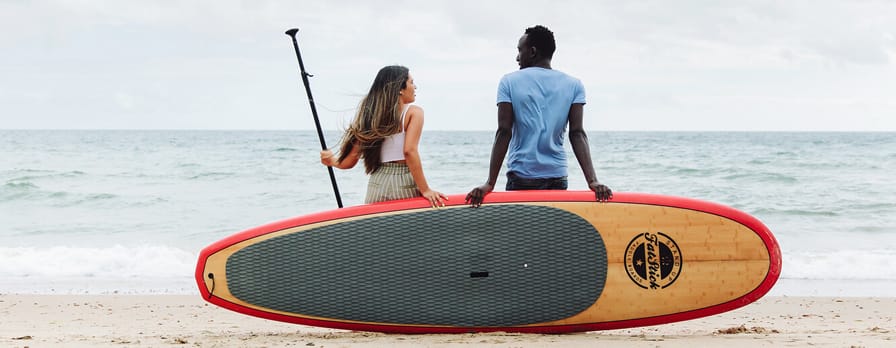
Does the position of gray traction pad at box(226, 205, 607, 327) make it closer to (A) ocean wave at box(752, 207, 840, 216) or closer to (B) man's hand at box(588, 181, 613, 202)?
(B) man's hand at box(588, 181, 613, 202)

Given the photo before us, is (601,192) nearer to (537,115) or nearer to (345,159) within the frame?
(537,115)

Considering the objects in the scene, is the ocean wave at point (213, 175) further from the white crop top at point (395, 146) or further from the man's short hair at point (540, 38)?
the man's short hair at point (540, 38)

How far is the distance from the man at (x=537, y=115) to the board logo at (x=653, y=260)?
48 centimetres

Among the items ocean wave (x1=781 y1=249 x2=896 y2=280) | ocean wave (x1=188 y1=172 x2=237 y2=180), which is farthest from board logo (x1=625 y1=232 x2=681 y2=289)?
ocean wave (x1=188 y1=172 x2=237 y2=180)

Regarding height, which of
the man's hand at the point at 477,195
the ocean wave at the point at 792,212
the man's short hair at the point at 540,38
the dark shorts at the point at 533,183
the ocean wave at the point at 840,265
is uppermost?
the man's short hair at the point at 540,38

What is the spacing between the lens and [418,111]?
3217 millimetres

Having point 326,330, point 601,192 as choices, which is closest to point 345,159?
point 601,192

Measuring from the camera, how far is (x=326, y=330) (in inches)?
163

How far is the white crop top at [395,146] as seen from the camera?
3.21 metres

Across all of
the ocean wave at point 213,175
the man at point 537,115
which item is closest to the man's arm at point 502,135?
the man at point 537,115

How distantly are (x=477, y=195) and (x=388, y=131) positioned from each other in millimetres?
493

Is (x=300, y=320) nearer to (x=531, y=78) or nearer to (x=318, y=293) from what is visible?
(x=318, y=293)

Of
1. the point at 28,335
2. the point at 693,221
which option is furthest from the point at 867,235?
the point at 28,335

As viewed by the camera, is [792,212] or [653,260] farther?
[792,212]
